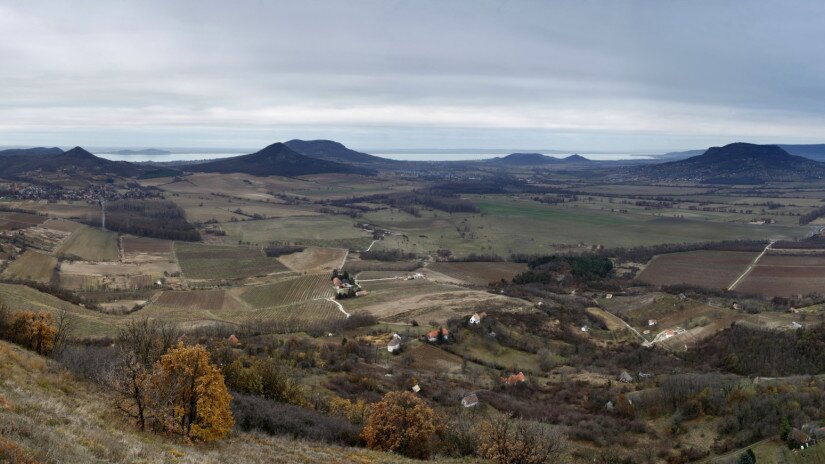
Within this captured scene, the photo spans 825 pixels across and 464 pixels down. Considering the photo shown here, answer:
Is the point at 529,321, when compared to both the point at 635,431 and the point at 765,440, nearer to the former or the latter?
the point at 635,431

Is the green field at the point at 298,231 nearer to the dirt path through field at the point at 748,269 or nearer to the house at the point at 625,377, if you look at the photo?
the dirt path through field at the point at 748,269

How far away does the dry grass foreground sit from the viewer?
47.6ft

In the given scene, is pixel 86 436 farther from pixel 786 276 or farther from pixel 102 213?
pixel 102 213

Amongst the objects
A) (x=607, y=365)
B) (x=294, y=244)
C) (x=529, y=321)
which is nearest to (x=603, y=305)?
(x=529, y=321)

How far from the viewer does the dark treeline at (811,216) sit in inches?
6197

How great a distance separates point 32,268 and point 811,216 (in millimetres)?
192592

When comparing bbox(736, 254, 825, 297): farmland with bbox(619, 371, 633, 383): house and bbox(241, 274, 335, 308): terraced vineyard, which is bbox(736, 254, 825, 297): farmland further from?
bbox(241, 274, 335, 308): terraced vineyard

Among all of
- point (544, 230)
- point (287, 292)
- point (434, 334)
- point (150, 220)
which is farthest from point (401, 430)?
point (544, 230)

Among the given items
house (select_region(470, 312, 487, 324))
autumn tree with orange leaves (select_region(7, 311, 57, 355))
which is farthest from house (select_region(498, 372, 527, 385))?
autumn tree with orange leaves (select_region(7, 311, 57, 355))

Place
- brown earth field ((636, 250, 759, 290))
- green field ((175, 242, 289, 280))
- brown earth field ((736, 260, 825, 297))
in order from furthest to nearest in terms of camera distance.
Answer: green field ((175, 242, 289, 280)), brown earth field ((636, 250, 759, 290)), brown earth field ((736, 260, 825, 297))

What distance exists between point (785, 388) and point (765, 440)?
902 cm

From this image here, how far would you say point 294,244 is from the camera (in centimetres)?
12488

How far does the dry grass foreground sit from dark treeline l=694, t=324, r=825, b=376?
44.6 m

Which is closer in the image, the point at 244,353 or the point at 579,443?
the point at 579,443
